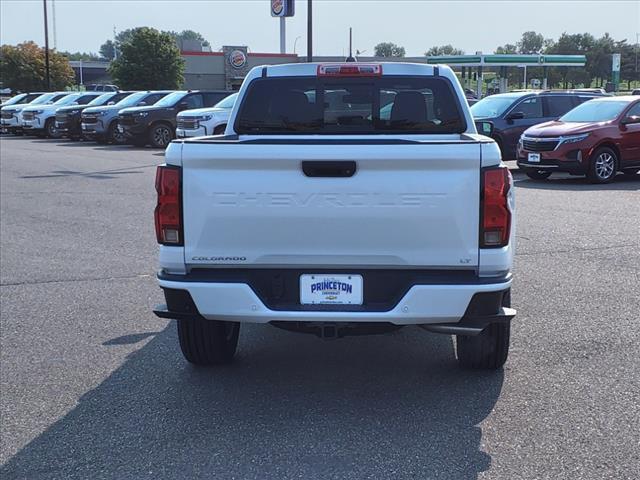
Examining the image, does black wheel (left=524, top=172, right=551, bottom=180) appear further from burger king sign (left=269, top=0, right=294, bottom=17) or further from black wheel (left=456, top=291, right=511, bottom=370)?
burger king sign (left=269, top=0, right=294, bottom=17)

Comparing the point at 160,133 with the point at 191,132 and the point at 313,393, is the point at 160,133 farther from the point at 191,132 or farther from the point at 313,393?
the point at 313,393

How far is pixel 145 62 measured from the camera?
55500 millimetres

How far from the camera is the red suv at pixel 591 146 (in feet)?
51.9

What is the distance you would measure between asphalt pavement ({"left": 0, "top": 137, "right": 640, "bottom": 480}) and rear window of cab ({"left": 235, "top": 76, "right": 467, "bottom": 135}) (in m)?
1.59

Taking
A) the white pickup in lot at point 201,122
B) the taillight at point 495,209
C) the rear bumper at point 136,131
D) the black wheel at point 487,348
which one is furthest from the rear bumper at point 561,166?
the rear bumper at point 136,131

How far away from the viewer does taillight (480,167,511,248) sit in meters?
4.32

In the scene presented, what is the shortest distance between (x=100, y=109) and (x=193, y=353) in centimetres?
2532

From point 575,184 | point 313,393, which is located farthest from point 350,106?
point 575,184

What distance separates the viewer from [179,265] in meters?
4.57

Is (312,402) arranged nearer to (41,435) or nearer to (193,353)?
(193,353)

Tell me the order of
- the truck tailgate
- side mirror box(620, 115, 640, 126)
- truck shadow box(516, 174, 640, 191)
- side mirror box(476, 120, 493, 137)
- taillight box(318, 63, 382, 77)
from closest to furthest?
the truck tailgate → taillight box(318, 63, 382, 77) → side mirror box(476, 120, 493, 137) → truck shadow box(516, 174, 640, 191) → side mirror box(620, 115, 640, 126)

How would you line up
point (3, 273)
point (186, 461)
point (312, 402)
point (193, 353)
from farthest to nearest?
point (3, 273) → point (193, 353) → point (312, 402) → point (186, 461)

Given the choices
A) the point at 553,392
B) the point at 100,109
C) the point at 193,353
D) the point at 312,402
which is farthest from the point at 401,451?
the point at 100,109

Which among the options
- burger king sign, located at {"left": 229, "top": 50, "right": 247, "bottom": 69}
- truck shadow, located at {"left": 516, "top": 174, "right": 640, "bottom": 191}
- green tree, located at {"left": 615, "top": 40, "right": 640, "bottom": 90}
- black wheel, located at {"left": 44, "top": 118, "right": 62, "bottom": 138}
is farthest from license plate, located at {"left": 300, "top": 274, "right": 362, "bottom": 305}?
green tree, located at {"left": 615, "top": 40, "right": 640, "bottom": 90}
